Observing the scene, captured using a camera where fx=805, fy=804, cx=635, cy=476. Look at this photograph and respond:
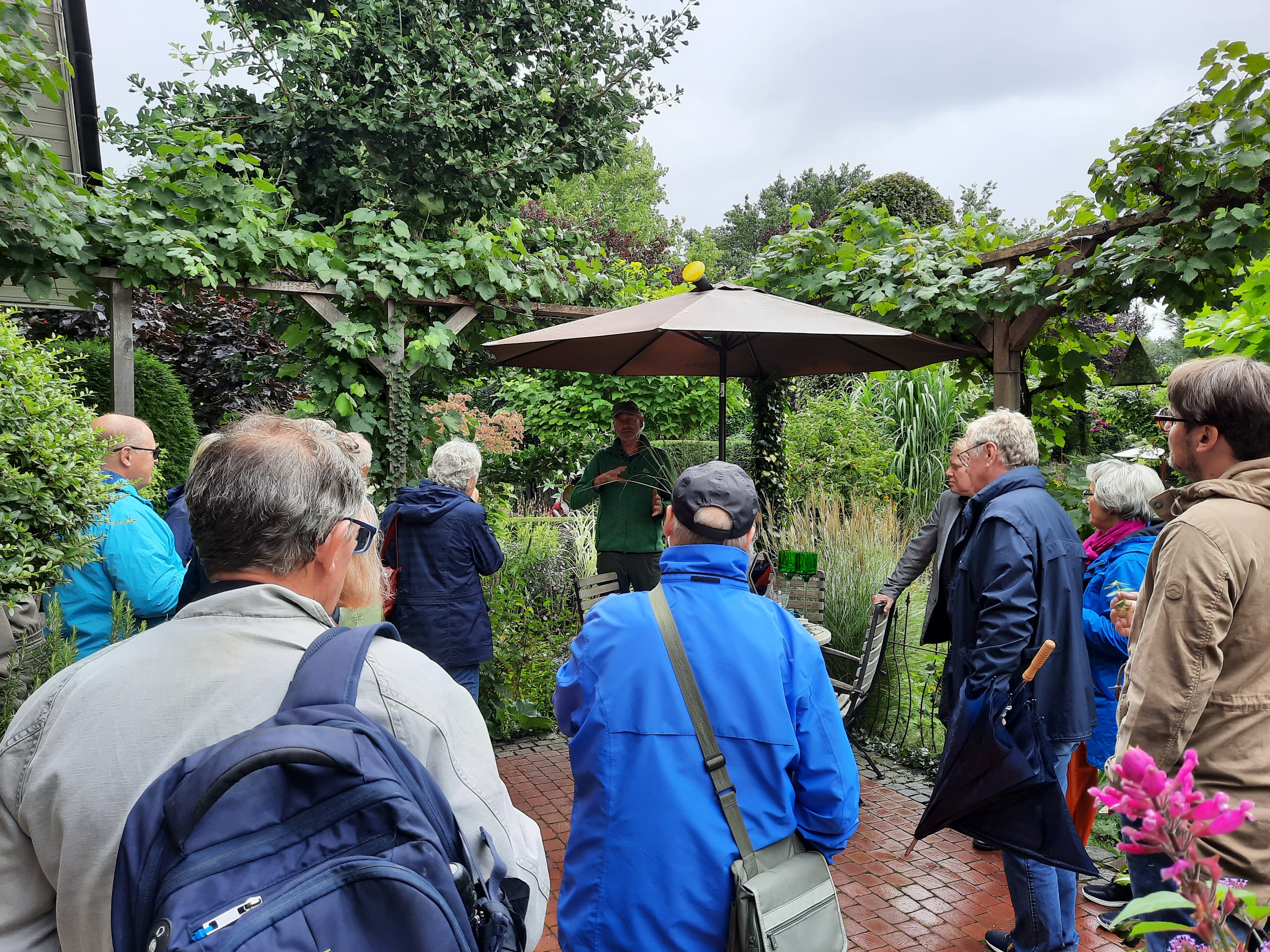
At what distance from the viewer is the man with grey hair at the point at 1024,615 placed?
267 cm

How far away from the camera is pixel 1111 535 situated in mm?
3174

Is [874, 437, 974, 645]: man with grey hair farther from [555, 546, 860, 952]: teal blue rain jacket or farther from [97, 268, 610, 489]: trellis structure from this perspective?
[97, 268, 610, 489]: trellis structure

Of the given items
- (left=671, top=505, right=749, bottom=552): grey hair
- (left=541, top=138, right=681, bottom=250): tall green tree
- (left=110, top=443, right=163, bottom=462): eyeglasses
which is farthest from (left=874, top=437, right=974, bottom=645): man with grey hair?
(left=541, top=138, right=681, bottom=250): tall green tree

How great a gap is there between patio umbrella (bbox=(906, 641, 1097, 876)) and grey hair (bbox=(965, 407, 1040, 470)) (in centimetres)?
80

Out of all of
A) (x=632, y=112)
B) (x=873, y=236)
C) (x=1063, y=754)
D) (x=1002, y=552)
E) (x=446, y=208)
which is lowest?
(x=1063, y=754)


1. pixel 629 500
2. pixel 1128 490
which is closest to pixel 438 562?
pixel 629 500

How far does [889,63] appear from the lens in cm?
2225

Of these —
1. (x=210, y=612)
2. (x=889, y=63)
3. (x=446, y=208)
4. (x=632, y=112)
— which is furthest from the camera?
(x=889, y=63)

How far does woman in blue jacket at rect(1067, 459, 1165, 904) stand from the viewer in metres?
3.04

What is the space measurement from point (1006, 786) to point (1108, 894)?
4.42 feet

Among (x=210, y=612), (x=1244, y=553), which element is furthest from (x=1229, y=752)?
(x=210, y=612)

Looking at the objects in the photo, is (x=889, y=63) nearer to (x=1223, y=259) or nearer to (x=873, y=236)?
(x=873, y=236)

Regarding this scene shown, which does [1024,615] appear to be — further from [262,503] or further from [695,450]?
[695,450]

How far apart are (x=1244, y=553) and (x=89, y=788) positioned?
6.76 ft
